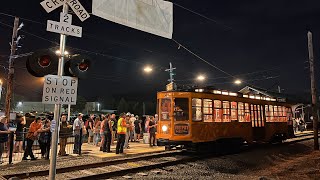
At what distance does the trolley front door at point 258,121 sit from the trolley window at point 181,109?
15.9ft

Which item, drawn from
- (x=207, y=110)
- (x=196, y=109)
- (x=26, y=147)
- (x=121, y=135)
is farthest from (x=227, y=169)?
(x=26, y=147)

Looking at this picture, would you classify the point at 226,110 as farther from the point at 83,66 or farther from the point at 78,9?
the point at 78,9

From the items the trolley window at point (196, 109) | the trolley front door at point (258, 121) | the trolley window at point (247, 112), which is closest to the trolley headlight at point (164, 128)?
the trolley window at point (196, 109)

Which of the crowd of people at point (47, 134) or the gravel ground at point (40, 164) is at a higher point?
the crowd of people at point (47, 134)

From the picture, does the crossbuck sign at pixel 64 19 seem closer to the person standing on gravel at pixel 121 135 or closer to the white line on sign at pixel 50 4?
the white line on sign at pixel 50 4

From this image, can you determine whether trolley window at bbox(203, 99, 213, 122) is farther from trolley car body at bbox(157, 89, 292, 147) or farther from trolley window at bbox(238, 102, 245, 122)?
trolley window at bbox(238, 102, 245, 122)

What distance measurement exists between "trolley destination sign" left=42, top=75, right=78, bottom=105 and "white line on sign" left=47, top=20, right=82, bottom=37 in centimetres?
82

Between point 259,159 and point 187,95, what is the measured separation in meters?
4.05

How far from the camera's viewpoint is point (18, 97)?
72.9 metres

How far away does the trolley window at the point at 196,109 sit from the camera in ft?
38.1

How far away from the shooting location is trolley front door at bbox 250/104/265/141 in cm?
1466

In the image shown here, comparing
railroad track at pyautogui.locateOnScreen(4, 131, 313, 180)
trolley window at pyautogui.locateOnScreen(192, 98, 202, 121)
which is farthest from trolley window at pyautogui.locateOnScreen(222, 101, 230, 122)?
railroad track at pyautogui.locateOnScreen(4, 131, 313, 180)

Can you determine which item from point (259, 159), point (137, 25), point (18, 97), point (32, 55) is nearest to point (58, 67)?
point (32, 55)

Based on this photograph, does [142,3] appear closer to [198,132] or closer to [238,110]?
[198,132]
